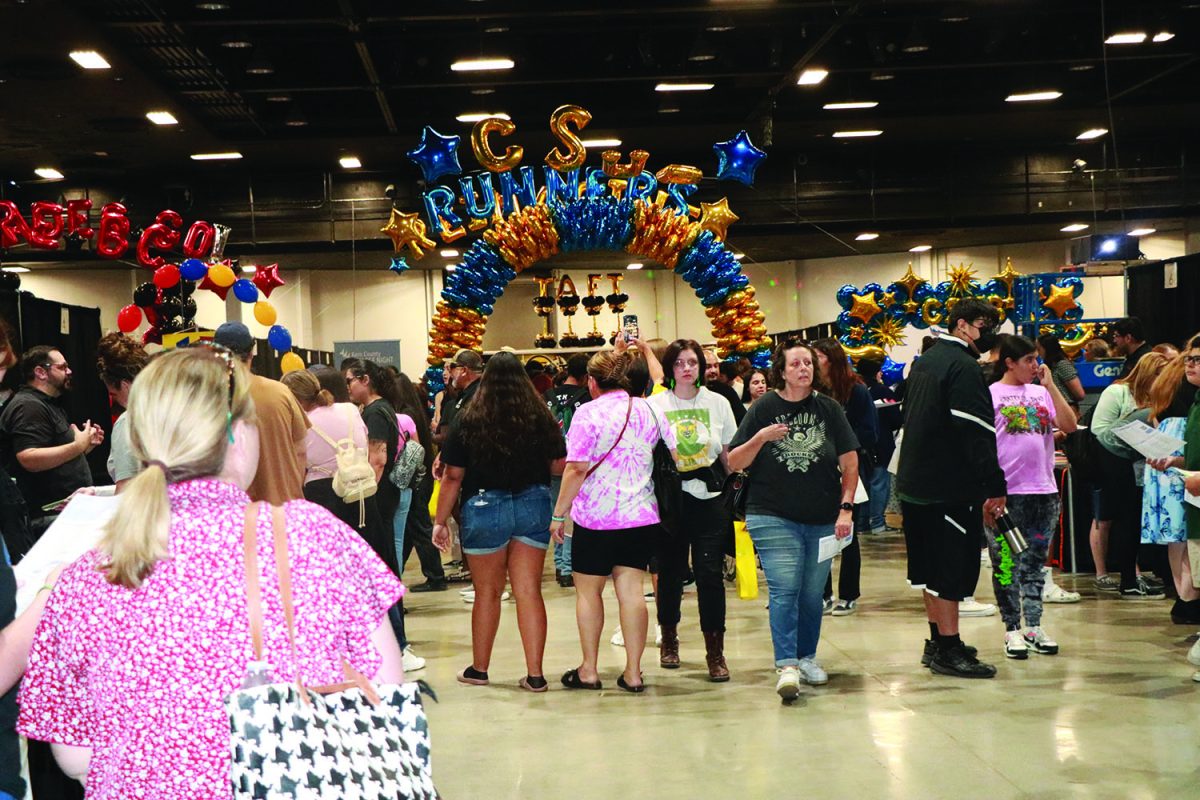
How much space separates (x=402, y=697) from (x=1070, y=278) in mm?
11081

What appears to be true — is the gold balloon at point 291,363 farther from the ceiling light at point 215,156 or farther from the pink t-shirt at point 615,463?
the ceiling light at point 215,156

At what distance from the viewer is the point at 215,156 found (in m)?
17.0

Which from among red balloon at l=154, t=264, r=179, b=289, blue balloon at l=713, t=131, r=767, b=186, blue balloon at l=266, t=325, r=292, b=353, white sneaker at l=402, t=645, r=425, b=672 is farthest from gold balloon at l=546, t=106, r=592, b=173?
white sneaker at l=402, t=645, r=425, b=672

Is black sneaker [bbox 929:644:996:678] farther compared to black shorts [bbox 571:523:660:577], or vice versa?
black sneaker [bbox 929:644:996:678]

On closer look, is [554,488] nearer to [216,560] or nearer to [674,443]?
[674,443]

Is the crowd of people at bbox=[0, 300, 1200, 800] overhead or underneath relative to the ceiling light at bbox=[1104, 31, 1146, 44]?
underneath

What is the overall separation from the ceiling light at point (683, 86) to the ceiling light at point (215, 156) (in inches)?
241

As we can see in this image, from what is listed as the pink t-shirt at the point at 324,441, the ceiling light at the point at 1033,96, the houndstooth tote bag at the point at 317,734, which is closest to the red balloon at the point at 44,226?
the pink t-shirt at the point at 324,441

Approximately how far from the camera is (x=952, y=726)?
495 cm

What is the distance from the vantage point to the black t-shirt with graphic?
545 centimetres

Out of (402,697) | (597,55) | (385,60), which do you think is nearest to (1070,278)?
(597,55)

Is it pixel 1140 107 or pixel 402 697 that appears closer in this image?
pixel 402 697

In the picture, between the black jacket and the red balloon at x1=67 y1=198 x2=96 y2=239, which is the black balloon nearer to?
the red balloon at x1=67 y1=198 x2=96 y2=239

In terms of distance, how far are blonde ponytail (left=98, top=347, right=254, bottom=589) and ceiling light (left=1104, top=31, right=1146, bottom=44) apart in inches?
507
